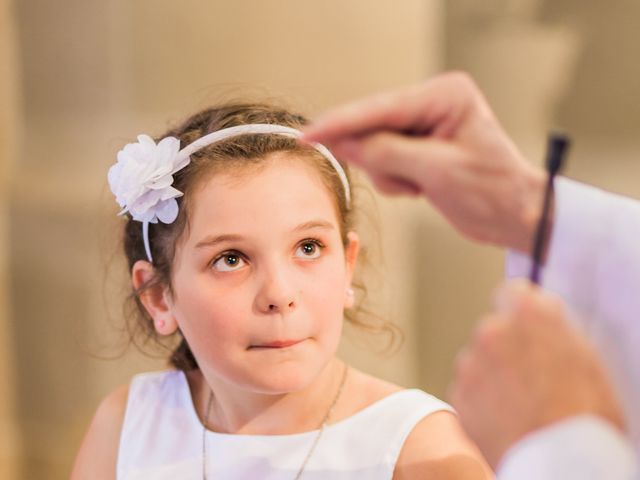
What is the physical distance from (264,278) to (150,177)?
0.76 ft

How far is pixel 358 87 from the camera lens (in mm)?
2318

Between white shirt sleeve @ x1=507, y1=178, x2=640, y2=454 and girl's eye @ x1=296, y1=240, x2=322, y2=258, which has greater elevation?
white shirt sleeve @ x1=507, y1=178, x2=640, y2=454

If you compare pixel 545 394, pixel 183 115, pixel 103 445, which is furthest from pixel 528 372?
Answer: pixel 183 115

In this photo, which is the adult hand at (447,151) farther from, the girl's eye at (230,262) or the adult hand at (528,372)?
the girl's eye at (230,262)

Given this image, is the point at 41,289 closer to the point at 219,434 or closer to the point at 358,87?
the point at 358,87

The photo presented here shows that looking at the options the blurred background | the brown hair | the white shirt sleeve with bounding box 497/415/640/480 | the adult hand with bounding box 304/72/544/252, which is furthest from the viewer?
the blurred background

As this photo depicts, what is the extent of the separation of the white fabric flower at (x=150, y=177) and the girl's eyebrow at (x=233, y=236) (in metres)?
0.08

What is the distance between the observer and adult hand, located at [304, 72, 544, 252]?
2.56ft

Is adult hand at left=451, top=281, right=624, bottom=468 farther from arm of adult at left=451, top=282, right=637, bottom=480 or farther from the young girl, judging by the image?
the young girl

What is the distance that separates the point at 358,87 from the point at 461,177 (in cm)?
158

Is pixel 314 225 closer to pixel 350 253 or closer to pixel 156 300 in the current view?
pixel 350 253

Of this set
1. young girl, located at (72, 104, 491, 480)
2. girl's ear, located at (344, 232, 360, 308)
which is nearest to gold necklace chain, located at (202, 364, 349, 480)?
young girl, located at (72, 104, 491, 480)

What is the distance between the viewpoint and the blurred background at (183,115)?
2.20 metres

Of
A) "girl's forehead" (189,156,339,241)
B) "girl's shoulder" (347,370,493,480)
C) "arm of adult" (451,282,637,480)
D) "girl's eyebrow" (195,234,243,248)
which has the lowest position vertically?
"girl's shoulder" (347,370,493,480)
